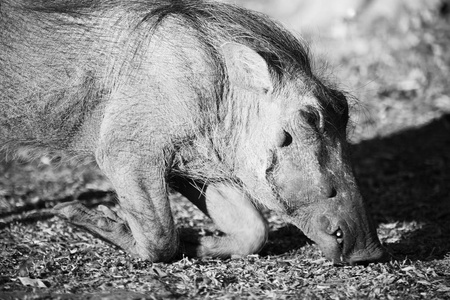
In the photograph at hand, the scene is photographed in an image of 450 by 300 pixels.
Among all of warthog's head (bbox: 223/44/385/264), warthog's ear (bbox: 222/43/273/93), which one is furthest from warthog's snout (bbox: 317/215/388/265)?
warthog's ear (bbox: 222/43/273/93)

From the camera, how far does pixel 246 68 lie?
3.77m

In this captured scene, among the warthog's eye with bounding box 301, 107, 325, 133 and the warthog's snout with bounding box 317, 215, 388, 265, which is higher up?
the warthog's eye with bounding box 301, 107, 325, 133

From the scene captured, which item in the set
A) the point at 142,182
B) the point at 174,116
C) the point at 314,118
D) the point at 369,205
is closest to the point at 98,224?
A: the point at 142,182

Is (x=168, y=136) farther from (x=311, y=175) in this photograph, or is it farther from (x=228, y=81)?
(x=311, y=175)

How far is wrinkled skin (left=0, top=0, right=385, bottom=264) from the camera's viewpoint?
368 cm

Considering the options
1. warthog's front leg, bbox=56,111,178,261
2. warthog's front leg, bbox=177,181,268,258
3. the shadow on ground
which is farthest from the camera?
the shadow on ground

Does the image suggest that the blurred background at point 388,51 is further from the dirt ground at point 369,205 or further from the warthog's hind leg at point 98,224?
the warthog's hind leg at point 98,224

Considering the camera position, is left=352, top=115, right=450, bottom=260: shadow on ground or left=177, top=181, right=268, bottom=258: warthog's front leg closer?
left=177, top=181, right=268, bottom=258: warthog's front leg

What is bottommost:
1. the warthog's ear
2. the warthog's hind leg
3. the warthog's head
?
the warthog's hind leg

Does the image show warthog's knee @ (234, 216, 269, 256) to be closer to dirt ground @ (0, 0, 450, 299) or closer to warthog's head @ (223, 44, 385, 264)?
dirt ground @ (0, 0, 450, 299)

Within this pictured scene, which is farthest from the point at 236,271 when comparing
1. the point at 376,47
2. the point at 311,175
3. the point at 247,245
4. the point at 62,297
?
the point at 376,47

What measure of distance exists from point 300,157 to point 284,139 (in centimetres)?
12

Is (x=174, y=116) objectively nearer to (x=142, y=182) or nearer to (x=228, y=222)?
(x=142, y=182)

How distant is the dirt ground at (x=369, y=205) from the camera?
135 inches
